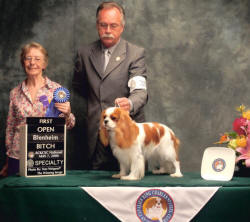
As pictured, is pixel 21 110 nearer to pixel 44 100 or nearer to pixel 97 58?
pixel 44 100

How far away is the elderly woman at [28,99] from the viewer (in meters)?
2.74

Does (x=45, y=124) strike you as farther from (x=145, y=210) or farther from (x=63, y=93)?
(x=145, y=210)

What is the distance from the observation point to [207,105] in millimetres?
3568

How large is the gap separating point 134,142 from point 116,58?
0.87m

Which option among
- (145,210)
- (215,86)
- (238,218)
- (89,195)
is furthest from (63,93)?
(215,86)

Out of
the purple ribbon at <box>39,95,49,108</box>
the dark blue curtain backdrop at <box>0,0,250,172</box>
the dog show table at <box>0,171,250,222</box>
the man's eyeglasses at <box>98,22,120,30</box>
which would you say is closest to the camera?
the dog show table at <box>0,171,250,222</box>

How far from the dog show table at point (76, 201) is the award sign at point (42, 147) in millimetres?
Result: 204

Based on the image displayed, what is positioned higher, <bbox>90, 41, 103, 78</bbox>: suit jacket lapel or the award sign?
<bbox>90, 41, 103, 78</bbox>: suit jacket lapel

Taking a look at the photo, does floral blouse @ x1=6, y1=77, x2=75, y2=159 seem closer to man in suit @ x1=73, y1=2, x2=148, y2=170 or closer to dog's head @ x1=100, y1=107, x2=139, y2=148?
man in suit @ x1=73, y1=2, x2=148, y2=170

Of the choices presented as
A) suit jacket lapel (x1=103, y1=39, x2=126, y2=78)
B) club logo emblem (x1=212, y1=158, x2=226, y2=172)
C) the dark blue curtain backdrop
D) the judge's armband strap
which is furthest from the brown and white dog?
the dark blue curtain backdrop

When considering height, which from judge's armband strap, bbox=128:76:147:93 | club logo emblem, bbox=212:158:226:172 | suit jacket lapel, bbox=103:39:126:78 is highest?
suit jacket lapel, bbox=103:39:126:78

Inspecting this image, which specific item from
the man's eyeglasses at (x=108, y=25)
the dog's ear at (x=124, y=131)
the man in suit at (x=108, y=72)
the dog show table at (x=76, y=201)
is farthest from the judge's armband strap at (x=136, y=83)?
the dog show table at (x=76, y=201)

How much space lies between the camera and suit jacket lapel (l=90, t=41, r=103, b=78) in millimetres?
2959

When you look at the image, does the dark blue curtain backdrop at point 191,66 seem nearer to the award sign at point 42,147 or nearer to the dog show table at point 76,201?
the award sign at point 42,147
